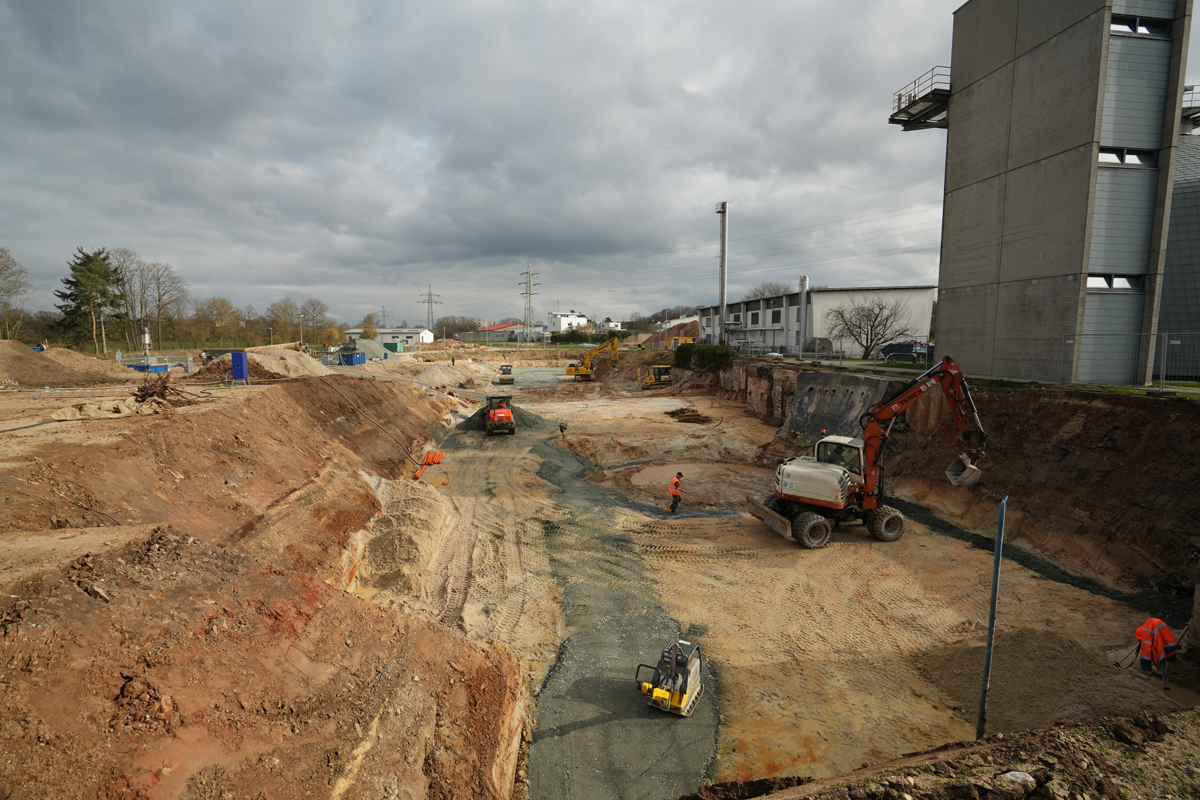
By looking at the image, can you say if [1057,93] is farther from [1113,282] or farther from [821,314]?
[821,314]

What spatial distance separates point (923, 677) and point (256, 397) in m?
19.0

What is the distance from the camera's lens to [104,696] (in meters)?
4.92

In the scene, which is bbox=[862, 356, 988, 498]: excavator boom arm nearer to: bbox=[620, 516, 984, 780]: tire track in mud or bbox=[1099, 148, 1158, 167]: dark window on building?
bbox=[620, 516, 984, 780]: tire track in mud

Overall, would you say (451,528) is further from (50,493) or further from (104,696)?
(104,696)

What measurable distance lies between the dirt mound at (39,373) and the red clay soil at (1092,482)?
1405 inches

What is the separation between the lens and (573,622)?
10609mm

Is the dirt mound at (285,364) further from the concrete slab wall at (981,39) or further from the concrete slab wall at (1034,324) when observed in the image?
the concrete slab wall at (981,39)

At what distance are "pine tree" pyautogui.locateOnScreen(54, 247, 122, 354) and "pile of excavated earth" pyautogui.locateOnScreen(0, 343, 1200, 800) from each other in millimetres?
41244

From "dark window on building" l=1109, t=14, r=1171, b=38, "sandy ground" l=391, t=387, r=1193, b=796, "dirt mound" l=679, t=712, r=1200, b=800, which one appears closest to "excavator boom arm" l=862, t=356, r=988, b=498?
"sandy ground" l=391, t=387, r=1193, b=796

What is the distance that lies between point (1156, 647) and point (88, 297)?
68.9 metres

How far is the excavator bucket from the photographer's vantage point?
34.7 ft

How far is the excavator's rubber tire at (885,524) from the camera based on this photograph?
46.0 ft

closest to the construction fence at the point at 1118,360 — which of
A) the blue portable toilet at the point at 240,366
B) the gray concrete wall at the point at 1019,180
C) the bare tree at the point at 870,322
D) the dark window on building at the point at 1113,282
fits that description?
the gray concrete wall at the point at 1019,180

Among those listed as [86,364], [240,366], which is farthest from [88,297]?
[240,366]
